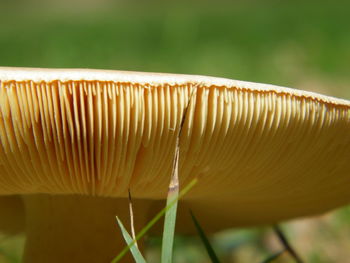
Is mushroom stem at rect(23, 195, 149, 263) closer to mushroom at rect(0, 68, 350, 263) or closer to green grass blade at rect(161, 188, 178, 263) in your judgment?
mushroom at rect(0, 68, 350, 263)

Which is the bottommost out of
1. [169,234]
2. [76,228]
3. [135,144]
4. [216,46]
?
[216,46]

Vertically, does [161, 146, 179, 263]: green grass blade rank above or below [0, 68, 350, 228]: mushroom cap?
below

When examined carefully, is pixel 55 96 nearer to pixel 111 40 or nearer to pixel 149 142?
pixel 149 142

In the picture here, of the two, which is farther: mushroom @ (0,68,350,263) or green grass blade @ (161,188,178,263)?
green grass blade @ (161,188,178,263)

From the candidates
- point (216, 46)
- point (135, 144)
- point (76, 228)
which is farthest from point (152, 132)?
point (216, 46)

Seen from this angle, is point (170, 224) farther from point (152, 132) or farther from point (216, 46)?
point (216, 46)

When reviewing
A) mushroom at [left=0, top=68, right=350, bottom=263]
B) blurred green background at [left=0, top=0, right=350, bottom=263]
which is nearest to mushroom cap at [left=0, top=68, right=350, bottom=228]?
mushroom at [left=0, top=68, right=350, bottom=263]

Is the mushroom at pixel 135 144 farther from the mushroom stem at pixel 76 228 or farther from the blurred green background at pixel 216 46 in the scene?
the blurred green background at pixel 216 46
